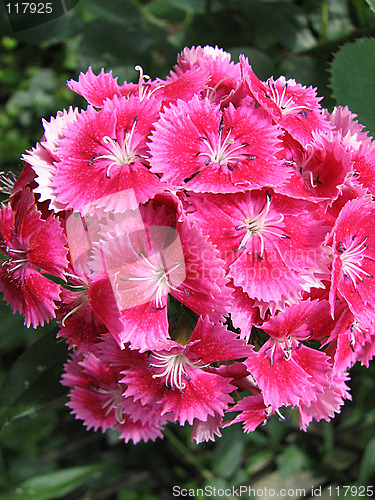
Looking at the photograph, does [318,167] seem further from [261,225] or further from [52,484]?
[52,484]

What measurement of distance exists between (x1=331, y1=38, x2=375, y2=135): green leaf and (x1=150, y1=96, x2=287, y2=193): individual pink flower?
49 centimetres

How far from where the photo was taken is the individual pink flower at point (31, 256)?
87cm

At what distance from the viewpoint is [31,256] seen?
92 centimetres

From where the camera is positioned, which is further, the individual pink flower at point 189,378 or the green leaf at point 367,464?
the green leaf at point 367,464

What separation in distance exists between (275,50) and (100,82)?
1084 mm

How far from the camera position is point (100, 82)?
1.00 metres

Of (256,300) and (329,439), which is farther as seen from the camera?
(329,439)

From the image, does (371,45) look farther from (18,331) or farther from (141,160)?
→ (18,331)

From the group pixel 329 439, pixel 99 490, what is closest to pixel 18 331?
pixel 99 490

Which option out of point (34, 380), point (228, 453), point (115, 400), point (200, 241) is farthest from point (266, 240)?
point (228, 453)
